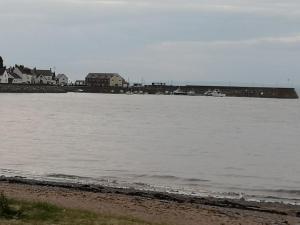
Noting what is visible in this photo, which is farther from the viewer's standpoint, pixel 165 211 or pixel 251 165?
pixel 251 165

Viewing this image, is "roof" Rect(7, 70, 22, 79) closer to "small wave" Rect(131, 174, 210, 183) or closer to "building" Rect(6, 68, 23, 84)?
"building" Rect(6, 68, 23, 84)

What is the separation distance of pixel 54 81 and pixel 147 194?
181m

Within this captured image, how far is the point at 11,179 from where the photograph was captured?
21766 millimetres

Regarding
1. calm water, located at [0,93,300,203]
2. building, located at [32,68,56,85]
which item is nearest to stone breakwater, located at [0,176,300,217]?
calm water, located at [0,93,300,203]

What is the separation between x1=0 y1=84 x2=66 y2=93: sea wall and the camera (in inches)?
6383

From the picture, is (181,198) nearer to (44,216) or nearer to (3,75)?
(44,216)

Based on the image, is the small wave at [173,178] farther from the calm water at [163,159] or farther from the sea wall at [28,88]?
the sea wall at [28,88]

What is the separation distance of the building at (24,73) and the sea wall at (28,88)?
4.07 metres

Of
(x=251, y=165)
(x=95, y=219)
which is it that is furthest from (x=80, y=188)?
(x=251, y=165)

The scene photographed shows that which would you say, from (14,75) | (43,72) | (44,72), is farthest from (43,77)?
→ (14,75)

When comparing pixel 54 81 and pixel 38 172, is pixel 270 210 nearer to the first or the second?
pixel 38 172

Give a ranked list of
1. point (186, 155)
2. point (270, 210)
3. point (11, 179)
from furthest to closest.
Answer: point (186, 155) → point (11, 179) → point (270, 210)

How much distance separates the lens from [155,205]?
54.2 ft

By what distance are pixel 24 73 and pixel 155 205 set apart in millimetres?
161921
